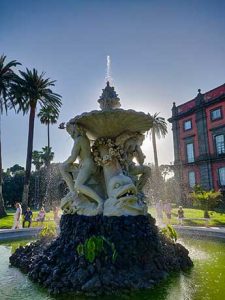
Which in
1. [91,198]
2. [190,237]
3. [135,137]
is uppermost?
[135,137]

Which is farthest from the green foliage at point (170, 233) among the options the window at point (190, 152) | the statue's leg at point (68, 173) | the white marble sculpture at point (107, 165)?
the window at point (190, 152)

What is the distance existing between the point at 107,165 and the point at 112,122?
1071 millimetres

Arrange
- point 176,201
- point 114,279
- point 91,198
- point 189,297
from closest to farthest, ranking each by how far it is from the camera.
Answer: point 189,297
point 114,279
point 91,198
point 176,201

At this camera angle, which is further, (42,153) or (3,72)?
(42,153)

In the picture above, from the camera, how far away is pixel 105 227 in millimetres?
5996

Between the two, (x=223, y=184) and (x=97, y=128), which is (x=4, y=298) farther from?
(x=223, y=184)

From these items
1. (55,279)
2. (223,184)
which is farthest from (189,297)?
(223,184)

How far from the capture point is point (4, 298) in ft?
15.4

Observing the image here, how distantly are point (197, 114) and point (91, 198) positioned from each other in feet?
108

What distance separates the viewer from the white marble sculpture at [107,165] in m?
6.30

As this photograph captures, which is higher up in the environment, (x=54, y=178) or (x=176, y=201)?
(x=54, y=178)

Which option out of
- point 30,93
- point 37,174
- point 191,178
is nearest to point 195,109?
point 191,178

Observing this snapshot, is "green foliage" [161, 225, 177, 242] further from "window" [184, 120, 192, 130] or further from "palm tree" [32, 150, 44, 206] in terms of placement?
"palm tree" [32, 150, 44, 206]

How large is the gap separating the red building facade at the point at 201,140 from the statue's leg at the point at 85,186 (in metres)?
28.6
